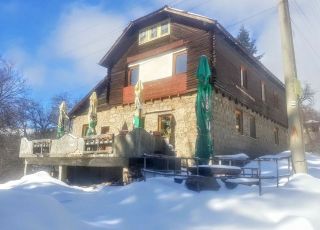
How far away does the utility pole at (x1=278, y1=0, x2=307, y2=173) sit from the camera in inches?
370

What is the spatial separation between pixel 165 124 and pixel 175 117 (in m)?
0.92

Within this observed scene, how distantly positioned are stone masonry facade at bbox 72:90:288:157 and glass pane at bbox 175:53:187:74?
63.8 inches

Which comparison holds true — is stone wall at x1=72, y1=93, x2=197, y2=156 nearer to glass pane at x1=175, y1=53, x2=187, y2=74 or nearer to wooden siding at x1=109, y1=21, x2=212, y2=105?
wooden siding at x1=109, y1=21, x2=212, y2=105

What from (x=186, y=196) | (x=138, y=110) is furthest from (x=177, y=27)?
(x=186, y=196)

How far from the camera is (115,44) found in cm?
2047

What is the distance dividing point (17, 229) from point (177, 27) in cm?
1534

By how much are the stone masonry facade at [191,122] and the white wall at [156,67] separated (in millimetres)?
1576

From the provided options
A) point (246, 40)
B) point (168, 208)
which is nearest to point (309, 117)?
point (246, 40)

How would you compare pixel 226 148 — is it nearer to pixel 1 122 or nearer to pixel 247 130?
pixel 247 130

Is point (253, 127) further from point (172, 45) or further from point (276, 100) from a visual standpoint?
point (172, 45)

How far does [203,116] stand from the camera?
514 inches

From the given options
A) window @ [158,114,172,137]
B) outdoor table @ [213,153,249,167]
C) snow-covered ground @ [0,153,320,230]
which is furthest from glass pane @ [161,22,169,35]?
snow-covered ground @ [0,153,320,230]

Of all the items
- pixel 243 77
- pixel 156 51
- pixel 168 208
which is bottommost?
pixel 168 208

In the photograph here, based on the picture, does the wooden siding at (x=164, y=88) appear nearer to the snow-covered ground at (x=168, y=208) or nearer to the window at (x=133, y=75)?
the window at (x=133, y=75)
